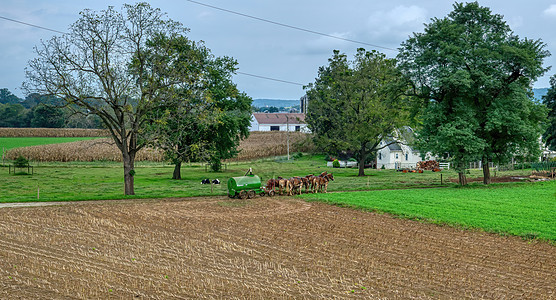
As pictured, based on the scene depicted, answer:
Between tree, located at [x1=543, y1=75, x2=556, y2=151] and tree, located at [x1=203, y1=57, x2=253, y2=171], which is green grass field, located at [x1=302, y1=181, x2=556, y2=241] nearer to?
tree, located at [x1=203, y1=57, x2=253, y2=171]

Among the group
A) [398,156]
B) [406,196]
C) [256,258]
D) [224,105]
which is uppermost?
[224,105]

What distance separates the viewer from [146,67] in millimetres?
31578

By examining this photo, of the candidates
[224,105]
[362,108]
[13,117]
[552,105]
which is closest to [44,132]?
[13,117]


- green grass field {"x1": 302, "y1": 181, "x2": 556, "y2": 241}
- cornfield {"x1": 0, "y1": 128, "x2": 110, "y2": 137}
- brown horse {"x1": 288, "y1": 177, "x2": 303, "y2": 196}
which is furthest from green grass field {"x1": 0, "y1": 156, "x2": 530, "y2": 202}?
cornfield {"x1": 0, "y1": 128, "x2": 110, "y2": 137}

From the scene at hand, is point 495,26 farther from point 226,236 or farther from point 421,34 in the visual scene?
point 226,236

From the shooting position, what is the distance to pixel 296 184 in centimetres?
3353

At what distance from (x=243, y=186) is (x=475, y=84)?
21479 mm

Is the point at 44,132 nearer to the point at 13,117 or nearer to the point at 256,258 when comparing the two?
the point at 13,117

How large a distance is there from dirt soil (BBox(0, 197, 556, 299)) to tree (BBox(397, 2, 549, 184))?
17.8 meters

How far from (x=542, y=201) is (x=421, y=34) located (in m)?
18.1

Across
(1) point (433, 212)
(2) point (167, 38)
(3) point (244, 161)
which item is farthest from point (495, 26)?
(3) point (244, 161)

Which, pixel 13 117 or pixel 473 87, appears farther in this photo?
pixel 13 117

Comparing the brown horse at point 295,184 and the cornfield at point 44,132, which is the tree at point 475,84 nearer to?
the brown horse at point 295,184

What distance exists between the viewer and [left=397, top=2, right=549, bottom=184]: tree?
3778cm
